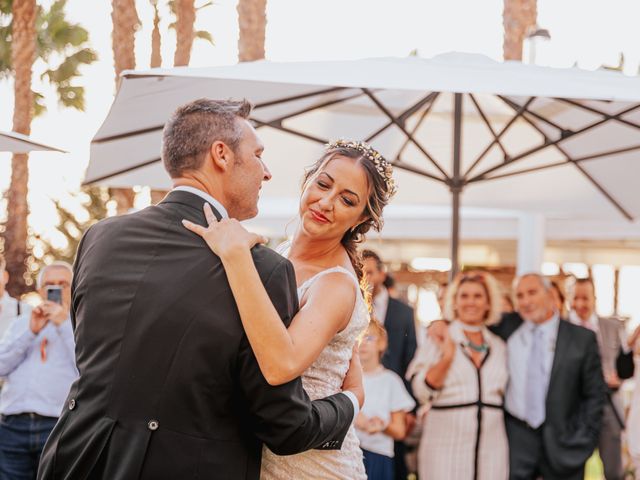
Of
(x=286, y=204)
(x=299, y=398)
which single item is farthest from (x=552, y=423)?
(x=286, y=204)

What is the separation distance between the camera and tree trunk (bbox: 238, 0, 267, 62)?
553 inches

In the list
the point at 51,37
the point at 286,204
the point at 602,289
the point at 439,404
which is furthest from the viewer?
the point at 51,37

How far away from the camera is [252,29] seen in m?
14.1

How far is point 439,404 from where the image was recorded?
6770mm

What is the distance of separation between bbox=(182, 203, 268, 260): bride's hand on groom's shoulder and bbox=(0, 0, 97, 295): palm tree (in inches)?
595

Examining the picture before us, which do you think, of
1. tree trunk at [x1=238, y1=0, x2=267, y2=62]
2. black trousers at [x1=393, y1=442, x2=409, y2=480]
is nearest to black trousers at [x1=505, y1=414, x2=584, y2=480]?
black trousers at [x1=393, y1=442, x2=409, y2=480]

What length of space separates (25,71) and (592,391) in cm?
1294

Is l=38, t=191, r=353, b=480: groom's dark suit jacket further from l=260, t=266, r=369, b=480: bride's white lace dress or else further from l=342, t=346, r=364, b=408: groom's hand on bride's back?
l=342, t=346, r=364, b=408: groom's hand on bride's back

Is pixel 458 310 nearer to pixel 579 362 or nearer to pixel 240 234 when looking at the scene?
pixel 579 362

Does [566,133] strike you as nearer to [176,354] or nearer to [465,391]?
[465,391]

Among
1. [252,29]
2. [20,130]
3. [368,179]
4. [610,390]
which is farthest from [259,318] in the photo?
[20,130]

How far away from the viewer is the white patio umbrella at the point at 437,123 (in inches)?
203

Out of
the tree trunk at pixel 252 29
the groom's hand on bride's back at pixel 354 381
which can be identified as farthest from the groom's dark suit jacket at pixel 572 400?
the tree trunk at pixel 252 29

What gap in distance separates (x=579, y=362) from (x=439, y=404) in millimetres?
1042
